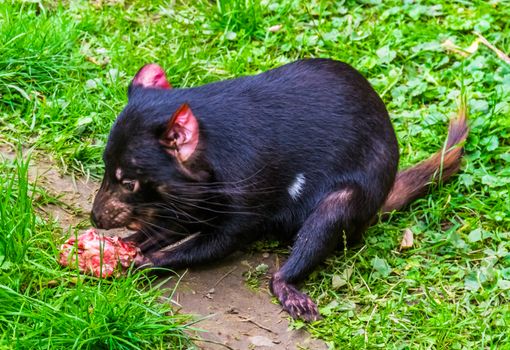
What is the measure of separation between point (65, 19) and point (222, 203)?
1911 millimetres

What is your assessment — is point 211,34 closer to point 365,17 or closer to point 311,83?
point 365,17

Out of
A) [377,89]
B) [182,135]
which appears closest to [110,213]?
[182,135]

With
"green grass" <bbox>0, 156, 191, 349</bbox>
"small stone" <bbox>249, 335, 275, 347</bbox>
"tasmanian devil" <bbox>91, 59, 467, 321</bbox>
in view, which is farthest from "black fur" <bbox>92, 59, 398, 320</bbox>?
"green grass" <bbox>0, 156, 191, 349</bbox>

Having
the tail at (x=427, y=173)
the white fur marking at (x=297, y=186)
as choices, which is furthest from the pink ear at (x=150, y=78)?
the tail at (x=427, y=173)

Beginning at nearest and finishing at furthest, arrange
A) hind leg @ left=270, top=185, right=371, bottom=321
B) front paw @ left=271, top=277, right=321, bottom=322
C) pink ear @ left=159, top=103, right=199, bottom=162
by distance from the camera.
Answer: pink ear @ left=159, top=103, right=199, bottom=162 < front paw @ left=271, top=277, right=321, bottom=322 < hind leg @ left=270, top=185, right=371, bottom=321

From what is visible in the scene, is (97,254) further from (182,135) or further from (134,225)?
(182,135)

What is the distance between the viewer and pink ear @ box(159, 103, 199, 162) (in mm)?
3461

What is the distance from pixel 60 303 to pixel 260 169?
98 cm

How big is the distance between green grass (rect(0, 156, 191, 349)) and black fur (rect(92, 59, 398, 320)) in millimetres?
298

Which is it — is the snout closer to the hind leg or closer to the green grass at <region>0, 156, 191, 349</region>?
the green grass at <region>0, 156, 191, 349</region>

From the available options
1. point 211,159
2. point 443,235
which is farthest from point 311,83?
point 443,235

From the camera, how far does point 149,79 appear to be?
12.9 feet

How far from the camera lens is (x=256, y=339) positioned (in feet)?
11.5

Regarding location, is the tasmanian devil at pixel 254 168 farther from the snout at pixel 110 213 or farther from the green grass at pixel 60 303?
the green grass at pixel 60 303
